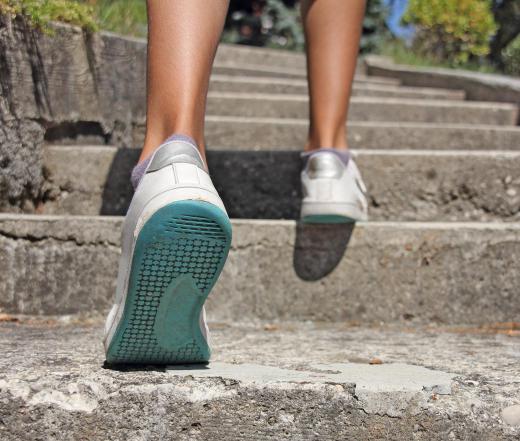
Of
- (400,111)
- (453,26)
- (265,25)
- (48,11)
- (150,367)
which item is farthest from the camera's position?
(265,25)

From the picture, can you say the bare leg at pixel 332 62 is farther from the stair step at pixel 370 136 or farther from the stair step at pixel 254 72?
the stair step at pixel 254 72

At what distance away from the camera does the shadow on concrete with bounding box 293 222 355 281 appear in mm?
1774

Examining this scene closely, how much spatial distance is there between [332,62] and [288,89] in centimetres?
278

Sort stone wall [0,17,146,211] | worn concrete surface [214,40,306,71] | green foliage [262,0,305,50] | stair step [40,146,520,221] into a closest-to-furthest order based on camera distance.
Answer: stone wall [0,17,146,211] → stair step [40,146,520,221] → worn concrete surface [214,40,306,71] → green foliage [262,0,305,50]

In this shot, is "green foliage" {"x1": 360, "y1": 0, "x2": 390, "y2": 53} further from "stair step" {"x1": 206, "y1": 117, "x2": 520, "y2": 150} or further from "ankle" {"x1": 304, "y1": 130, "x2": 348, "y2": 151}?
"ankle" {"x1": 304, "y1": 130, "x2": 348, "y2": 151}

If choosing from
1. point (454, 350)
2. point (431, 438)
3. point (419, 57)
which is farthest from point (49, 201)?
point (419, 57)

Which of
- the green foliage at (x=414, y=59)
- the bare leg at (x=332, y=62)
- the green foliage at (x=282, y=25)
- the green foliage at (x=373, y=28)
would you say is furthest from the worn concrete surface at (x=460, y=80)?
A: the bare leg at (x=332, y=62)

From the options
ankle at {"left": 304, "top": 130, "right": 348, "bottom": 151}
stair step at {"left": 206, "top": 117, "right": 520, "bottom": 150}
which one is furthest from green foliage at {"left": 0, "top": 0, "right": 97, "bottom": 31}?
ankle at {"left": 304, "top": 130, "right": 348, "bottom": 151}

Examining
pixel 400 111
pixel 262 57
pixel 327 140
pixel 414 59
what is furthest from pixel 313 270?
pixel 414 59

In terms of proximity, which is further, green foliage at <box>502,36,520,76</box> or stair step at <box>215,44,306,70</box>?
green foliage at <box>502,36,520,76</box>

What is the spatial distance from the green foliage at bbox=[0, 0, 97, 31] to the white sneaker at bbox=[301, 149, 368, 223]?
2.87 feet

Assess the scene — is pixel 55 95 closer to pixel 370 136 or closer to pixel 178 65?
pixel 178 65

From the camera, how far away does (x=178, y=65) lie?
1253 mm

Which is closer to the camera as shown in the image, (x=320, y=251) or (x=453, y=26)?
(x=320, y=251)
